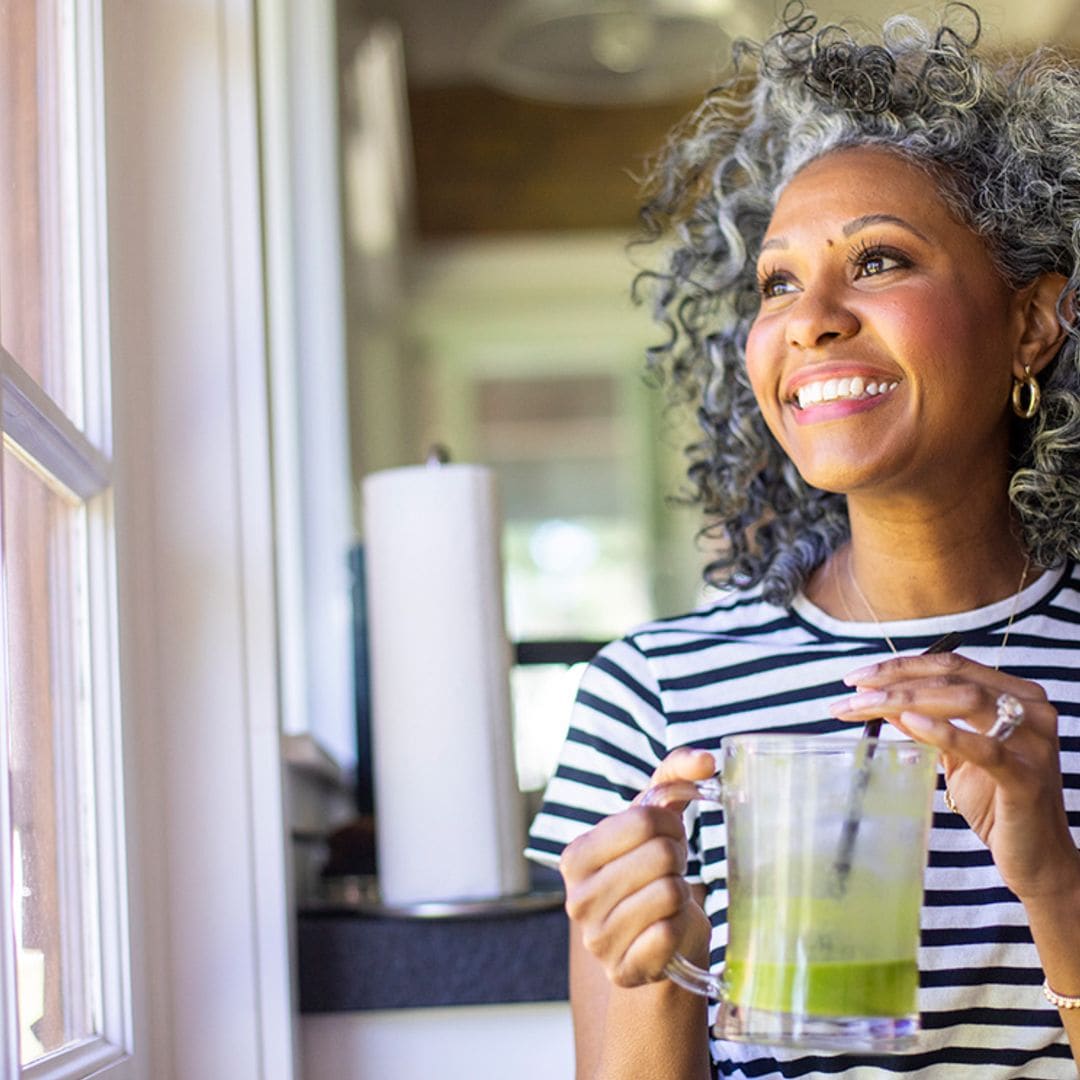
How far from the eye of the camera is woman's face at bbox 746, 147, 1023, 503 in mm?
1266

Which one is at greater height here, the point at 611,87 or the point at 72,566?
the point at 611,87

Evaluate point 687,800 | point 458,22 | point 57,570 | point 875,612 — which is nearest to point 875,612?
point 875,612

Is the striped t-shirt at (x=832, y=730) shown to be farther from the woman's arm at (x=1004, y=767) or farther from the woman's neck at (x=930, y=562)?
the woman's arm at (x=1004, y=767)

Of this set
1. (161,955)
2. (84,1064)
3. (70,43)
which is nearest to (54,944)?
(84,1064)

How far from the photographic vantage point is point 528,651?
6.12 ft

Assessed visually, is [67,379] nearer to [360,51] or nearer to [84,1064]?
[84,1064]

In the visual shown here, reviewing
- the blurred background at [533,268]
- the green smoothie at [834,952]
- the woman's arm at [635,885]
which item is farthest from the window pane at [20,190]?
the blurred background at [533,268]

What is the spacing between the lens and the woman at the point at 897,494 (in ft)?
4.07

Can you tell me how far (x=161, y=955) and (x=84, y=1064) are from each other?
0.23 metres

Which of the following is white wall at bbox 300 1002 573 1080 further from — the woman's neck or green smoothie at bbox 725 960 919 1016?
green smoothie at bbox 725 960 919 1016

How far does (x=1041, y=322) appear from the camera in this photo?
1.42 metres

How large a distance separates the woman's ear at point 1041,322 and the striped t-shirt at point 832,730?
198mm

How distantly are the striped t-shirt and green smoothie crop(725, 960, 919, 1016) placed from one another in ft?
1.41

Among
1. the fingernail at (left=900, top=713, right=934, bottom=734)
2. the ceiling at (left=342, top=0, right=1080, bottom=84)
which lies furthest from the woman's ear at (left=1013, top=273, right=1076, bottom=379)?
the ceiling at (left=342, top=0, right=1080, bottom=84)
